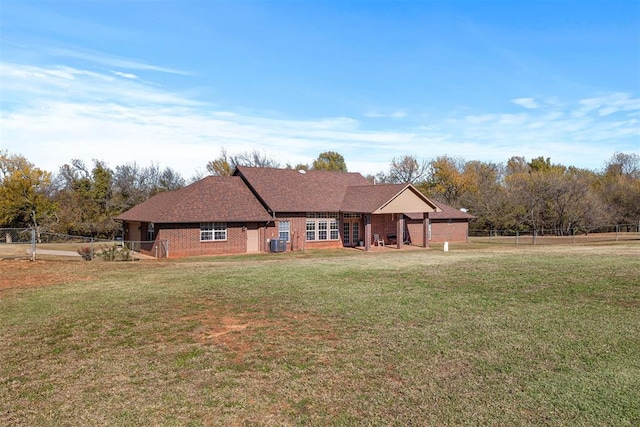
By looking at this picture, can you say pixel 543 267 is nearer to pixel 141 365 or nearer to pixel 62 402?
pixel 141 365

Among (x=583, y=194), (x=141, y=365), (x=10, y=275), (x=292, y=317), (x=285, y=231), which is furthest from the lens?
(x=583, y=194)

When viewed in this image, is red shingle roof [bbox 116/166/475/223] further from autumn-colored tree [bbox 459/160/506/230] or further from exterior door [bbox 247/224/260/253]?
autumn-colored tree [bbox 459/160/506/230]

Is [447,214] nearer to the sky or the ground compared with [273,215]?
nearer to the ground

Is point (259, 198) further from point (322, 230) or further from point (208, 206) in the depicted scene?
point (322, 230)

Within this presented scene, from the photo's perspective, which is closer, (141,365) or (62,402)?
(62,402)

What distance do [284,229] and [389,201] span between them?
7.59 metres

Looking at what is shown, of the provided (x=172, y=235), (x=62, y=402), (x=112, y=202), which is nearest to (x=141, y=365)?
(x=62, y=402)

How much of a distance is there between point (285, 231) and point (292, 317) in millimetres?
20479

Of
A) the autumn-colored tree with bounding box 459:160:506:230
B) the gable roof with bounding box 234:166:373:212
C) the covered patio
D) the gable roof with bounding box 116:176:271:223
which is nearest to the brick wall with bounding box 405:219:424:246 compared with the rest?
the covered patio

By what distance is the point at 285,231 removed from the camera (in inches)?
1218

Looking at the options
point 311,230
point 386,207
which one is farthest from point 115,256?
point 386,207

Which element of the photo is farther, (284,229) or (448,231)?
(448,231)

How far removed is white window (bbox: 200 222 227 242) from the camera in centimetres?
2805

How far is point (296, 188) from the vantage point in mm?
33781
